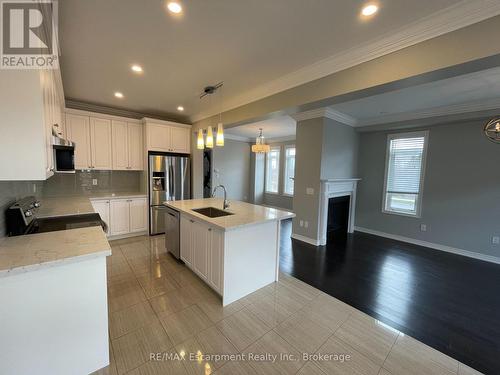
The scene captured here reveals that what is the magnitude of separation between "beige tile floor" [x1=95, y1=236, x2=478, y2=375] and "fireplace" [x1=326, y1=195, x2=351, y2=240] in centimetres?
245

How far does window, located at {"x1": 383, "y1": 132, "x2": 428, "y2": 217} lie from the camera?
4.50 metres

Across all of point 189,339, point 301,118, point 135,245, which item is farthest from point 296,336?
point 301,118

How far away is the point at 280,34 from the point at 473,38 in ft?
4.78

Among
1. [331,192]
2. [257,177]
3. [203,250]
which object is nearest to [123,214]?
[203,250]

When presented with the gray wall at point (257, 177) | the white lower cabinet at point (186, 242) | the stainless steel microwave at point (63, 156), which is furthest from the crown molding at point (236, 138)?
the stainless steel microwave at point (63, 156)

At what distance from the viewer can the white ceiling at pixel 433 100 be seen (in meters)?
2.83

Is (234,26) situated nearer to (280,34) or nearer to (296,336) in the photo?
(280,34)

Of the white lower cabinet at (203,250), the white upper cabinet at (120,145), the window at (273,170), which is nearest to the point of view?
the white lower cabinet at (203,250)

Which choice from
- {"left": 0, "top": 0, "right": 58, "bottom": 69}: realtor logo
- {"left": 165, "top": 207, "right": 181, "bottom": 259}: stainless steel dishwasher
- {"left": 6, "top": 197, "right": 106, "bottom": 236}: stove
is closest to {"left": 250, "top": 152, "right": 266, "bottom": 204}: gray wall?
{"left": 165, "top": 207, "right": 181, "bottom": 259}: stainless steel dishwasher

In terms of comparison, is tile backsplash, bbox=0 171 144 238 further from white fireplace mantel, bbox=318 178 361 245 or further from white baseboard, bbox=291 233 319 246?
white fireplace mantel, bbox=318 178 361 245

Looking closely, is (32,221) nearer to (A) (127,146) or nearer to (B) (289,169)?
(A) (127,146)

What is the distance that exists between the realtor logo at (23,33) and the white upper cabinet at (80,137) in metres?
2.88

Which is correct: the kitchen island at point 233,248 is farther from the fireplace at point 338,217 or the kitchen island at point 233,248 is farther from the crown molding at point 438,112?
the crown molding at point 438,112

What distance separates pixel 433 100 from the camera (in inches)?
140
